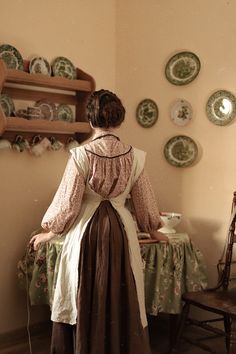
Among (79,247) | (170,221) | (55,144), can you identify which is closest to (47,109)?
(55,144)

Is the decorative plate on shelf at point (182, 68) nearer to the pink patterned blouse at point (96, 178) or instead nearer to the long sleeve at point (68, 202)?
the pink patterned blouse at point (96, 178)

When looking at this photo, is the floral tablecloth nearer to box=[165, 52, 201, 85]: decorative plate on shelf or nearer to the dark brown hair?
the dark brown hair

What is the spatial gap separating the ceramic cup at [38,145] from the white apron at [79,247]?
776mm

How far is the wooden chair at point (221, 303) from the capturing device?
2080 millimetres

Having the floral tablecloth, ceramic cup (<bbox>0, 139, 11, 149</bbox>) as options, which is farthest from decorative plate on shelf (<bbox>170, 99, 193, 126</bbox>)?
ceramic cup (<bbox>0, 139, 11, 149</bbox>)

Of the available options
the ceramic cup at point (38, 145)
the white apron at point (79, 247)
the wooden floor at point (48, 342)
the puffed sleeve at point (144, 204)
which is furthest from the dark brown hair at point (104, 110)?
the wooden floor at point (48, 342)

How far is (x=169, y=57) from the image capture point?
9.30 ft

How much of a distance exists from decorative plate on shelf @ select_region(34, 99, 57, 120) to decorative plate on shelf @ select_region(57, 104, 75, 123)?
0.10 feet

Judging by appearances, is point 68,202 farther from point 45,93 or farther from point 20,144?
point 45,93

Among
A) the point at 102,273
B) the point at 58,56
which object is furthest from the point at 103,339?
the point at 58,56

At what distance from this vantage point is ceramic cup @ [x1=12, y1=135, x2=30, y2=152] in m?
2.59

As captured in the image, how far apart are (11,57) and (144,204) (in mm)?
1156

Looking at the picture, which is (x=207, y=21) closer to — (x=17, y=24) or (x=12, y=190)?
(x=17, y=24)

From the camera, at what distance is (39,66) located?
2660mm
